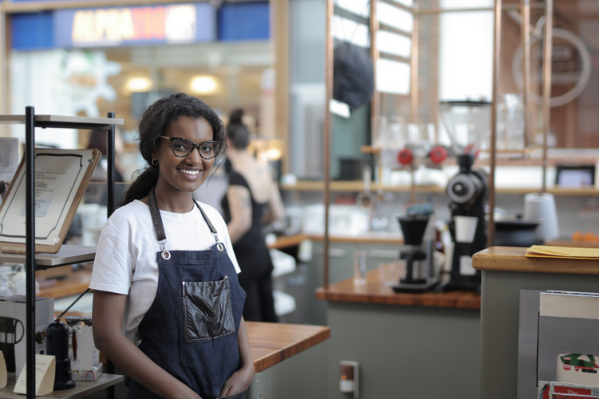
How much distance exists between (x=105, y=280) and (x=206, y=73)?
6.44 metres

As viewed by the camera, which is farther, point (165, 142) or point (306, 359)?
point (306, 359)

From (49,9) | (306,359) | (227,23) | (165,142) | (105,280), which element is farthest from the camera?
(49,9)

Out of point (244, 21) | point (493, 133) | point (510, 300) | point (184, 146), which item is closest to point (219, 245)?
point (184, 146)

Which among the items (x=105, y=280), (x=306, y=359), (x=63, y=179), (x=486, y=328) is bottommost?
(x=306, y=359)

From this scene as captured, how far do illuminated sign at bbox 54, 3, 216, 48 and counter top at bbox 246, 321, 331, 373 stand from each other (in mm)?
5691

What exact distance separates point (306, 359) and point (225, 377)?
1.98 feet

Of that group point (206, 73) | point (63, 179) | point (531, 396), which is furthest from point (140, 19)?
point (531, 396)

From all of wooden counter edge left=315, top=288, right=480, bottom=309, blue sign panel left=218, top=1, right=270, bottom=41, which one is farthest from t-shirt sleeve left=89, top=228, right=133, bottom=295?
blue sign panel left=218, top=1, right=270, bottom=41

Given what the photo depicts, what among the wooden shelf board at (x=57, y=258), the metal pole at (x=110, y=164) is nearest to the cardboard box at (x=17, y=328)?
the wooden shelf board at (x=57, y=258)

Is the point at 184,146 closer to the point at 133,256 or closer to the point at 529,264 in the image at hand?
the point at 133,256

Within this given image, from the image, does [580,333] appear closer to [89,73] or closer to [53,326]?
[53,326]

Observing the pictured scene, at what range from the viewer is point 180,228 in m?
1.71

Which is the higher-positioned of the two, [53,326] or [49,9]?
[49,9]

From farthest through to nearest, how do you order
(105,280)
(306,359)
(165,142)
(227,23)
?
1. (227,23)
2. (306,359)
3. (165,142)
4. (105,280)
